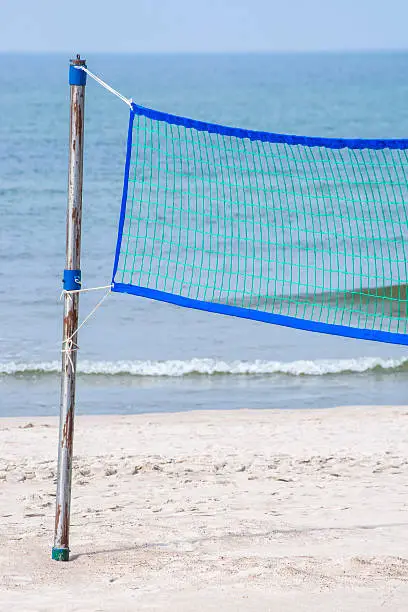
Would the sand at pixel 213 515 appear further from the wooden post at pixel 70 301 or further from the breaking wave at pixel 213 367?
the breaking wave at pixel 213 367

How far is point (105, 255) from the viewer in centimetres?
2012

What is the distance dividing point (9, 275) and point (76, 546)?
12801 mm

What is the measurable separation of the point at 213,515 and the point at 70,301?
182 centimetres

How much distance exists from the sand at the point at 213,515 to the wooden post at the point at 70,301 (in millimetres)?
260

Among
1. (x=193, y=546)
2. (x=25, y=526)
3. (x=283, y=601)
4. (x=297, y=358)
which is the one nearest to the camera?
(x=283, y=601)

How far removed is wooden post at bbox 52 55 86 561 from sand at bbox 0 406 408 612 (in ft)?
0.85

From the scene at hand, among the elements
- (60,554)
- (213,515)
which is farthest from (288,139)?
(60,554)

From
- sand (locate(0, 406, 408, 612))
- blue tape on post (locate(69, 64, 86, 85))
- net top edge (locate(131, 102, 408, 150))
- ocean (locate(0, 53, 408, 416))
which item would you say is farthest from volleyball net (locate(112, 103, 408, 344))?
sand (locate(0, 406, 408, 612))

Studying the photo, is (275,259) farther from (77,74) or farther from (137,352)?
(77,74)

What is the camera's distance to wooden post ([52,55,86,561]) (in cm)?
550

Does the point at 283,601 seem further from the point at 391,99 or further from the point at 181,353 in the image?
the point at 391,99

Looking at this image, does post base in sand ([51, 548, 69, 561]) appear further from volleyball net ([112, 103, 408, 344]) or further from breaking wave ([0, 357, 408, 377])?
breaking wave ([0, 357, 408, 377])

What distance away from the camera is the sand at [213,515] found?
17.2ft

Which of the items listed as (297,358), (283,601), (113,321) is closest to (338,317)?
(297,358)
